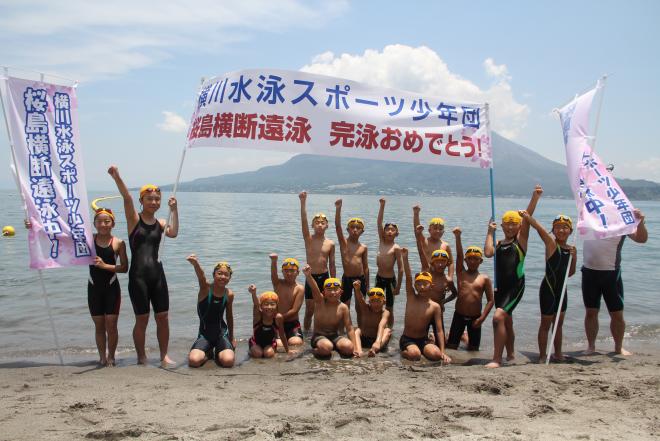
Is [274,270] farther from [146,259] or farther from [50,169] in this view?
[50,169]

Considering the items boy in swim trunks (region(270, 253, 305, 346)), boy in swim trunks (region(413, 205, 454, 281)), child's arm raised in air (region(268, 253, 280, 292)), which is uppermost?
boy in swim trunks (region(413, 205, 454, 281))

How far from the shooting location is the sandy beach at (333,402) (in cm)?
411

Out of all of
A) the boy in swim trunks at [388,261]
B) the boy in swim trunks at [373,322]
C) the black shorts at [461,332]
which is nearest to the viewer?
the boy in swim trunks at [373,322]

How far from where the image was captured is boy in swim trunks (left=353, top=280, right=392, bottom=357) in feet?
23.8

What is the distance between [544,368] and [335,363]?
2.56 meters

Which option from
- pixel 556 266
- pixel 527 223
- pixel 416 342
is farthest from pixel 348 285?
pixel 556 266

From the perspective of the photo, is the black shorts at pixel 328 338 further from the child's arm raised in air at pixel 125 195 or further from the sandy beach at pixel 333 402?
the child's arm raised in air at pixel 125 195

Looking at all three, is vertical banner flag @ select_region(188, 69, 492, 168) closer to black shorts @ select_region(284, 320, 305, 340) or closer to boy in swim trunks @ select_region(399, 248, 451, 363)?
boy in swim trunks @ select_region(399, 248, 451, 363)

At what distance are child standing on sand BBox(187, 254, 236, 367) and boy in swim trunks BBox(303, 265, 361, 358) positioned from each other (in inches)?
44.0

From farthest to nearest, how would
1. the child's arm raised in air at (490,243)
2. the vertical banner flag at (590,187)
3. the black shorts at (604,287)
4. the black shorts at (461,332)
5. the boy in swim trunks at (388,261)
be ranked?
1. the boy in swim trunks at (388,261)
2. the black shorts at (461,332)
3. the black shorts at (604,287)
4. the child's arm raised in air at (490,243)
5. the vertical banner flag at (590,187)

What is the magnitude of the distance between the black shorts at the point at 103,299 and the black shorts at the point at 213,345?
3.91 ft

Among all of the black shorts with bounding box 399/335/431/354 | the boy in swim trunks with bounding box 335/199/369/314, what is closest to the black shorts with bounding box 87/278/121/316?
the boy in swim trunks with bounding box 335/199/369/314

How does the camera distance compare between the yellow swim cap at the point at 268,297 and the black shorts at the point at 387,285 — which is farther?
the black shorts at the point at 387,285

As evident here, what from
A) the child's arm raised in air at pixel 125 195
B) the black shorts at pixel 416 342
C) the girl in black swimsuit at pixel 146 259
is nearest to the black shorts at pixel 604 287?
the black shorts at pixel 416 342
